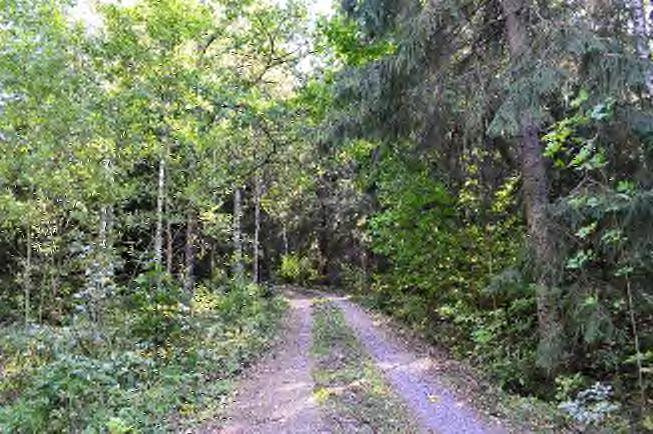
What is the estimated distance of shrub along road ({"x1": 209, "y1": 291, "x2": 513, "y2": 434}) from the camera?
7595mm

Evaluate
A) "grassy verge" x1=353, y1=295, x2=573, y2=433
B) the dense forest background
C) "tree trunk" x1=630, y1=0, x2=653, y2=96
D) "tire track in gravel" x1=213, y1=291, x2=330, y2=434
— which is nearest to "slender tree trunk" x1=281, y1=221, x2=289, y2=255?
the dense forest background

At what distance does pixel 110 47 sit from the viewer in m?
14.5

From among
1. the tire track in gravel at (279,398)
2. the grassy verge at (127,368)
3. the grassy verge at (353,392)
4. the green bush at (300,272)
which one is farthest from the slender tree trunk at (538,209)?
the green bush at (300,272)

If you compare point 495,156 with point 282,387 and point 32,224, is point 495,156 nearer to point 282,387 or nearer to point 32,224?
point 282,387

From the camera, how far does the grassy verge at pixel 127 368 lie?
6.80 meters

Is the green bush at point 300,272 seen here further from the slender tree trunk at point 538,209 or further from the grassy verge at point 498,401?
the slender tree trunk at point 538,209

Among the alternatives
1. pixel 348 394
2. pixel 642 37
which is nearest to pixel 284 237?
pixel 348 394

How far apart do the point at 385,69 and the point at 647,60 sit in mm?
4160

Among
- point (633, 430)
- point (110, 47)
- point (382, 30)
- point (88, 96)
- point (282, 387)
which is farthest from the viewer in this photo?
point (110, 47)

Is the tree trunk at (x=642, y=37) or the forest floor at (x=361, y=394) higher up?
the tree trunk at (x=642, y=37)

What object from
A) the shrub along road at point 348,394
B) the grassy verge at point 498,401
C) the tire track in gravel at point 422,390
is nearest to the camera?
the shrub along road at point 348,394

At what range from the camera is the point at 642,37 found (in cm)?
845

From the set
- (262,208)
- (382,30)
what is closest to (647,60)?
(382,30)

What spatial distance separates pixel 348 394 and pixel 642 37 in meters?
6.62
